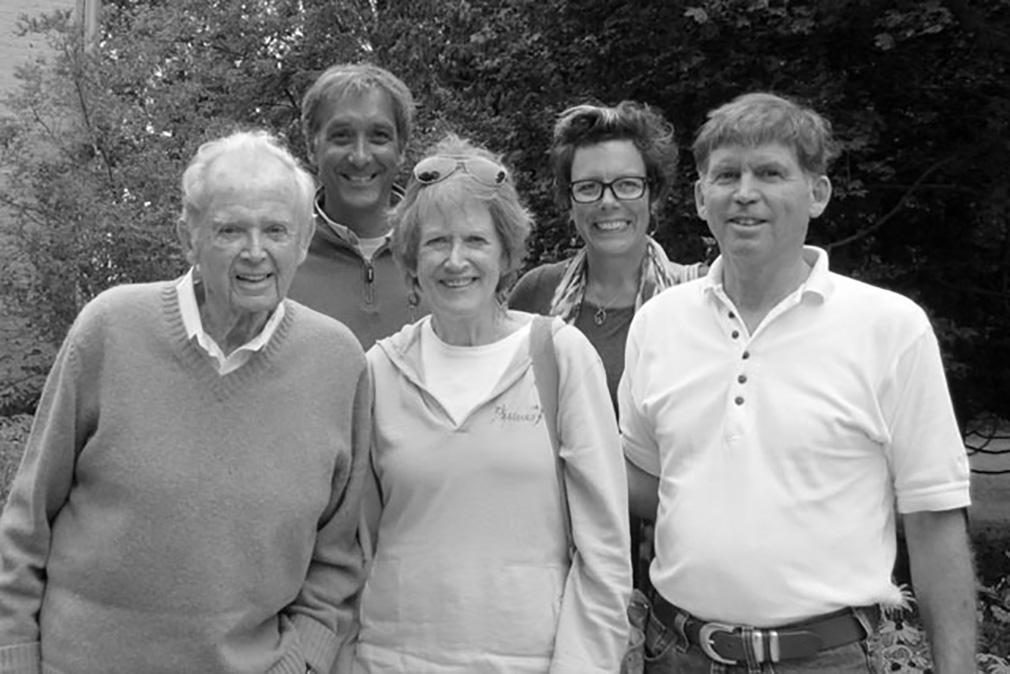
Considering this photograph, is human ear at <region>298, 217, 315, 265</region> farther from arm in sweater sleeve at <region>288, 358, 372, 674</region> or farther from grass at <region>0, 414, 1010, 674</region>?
grass at <region>0, 414, 1010, 674</region>

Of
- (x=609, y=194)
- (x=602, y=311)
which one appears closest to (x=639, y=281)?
(x=602, y=311)

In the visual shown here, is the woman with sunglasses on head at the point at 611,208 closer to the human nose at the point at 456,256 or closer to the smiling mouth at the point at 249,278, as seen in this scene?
the human nose at the point at 456,256

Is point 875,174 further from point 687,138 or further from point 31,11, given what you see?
point 31,11

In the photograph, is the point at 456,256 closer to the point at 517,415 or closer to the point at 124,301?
the point at 517,415

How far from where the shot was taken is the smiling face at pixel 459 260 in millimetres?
2863

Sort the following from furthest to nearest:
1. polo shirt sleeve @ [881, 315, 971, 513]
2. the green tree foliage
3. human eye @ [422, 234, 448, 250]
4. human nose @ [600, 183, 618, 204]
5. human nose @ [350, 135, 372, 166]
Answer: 1. the green tree foliage
2. human nose @ [350, 135, 372, 166]
3. human nose @ [600, 183, 618, 204]
4. human eye @ [422, 234, 448, 250]
5. polo shirt sleeve @ [881, 315, 971, 513]

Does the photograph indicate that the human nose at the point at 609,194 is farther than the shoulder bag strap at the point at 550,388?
Yes

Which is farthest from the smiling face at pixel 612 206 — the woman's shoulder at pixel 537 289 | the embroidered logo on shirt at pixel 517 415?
the embroidered logo on shirt at pixel 517 415

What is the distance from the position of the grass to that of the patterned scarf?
1251 millimetres

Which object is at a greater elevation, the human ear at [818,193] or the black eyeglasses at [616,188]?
the black eyeglasses at [616,188]

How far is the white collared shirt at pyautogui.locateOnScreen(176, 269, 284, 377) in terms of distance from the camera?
107 inches

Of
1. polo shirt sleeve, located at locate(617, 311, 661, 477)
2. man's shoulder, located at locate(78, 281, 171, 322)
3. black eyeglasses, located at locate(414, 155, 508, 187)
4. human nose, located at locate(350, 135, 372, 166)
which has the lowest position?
polo shirt sleeve, located at locate(617, 311, 661, 477)

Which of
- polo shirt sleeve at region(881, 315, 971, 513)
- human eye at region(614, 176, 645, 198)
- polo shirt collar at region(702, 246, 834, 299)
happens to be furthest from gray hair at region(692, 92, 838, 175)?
human eye at region(614, 176, 645, 198)

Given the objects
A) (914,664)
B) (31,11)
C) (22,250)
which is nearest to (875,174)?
(914,664)
